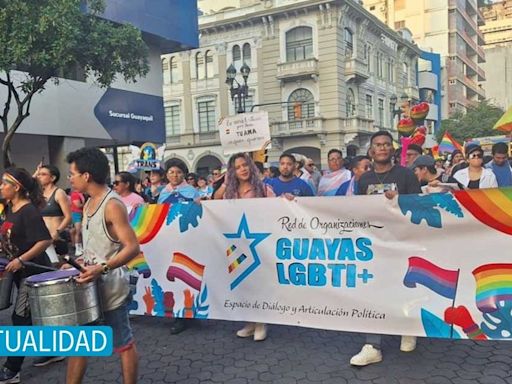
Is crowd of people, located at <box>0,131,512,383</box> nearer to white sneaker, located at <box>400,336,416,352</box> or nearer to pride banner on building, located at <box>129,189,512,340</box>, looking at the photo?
white sneaker, located at <box>400,336,416,352</box>

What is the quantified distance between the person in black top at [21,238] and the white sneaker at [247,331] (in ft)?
5.95

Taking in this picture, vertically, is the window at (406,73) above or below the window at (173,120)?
above

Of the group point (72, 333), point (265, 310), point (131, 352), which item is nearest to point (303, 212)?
point (265, 310)

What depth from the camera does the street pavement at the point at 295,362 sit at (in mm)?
3615

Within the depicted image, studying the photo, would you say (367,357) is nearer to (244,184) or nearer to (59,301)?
(244,184)

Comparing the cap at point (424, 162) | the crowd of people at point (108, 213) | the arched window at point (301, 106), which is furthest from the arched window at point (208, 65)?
the cap at point (424, 162)

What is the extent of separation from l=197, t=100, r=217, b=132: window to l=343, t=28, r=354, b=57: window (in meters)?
10.2

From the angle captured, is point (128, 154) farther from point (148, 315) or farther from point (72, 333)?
point (72, 333)

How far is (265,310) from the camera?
14.2 feet

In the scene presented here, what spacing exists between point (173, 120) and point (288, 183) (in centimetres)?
3388

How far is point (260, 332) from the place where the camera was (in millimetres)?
4473

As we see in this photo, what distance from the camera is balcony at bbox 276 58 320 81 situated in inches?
1288

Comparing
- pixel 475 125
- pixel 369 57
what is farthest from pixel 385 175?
pixel 475 125

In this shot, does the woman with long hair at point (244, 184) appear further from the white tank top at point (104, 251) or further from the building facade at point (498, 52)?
the building facade at point (498, 52)
